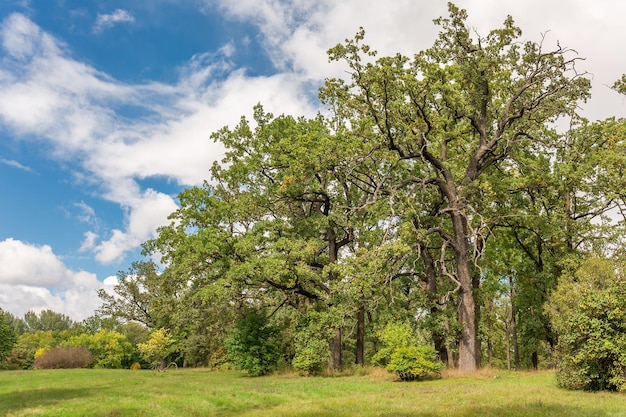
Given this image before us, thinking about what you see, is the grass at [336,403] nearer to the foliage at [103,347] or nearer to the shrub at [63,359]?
the shrub at [63,359]

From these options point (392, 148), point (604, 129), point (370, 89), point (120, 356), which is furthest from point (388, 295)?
point (120, 356)

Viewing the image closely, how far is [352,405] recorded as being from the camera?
38.8 ft

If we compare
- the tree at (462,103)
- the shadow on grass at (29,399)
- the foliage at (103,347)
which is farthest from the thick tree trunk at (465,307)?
the foliage at (103,347)

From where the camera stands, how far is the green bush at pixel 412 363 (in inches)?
758

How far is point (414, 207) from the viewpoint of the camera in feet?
86.8

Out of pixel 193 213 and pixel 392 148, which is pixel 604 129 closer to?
pixel 392 148

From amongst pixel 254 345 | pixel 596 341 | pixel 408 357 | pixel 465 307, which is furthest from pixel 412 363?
pixel 254 345

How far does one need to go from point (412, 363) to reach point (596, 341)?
8.01 meters

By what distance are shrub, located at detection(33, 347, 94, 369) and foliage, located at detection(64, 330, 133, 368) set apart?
11.4 ft

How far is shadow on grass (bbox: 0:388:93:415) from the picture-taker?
12891 millimetres

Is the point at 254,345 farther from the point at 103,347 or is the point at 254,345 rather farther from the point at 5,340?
the point at 5,340

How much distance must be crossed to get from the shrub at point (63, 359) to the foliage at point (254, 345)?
2220cm

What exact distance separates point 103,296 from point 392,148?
159ft

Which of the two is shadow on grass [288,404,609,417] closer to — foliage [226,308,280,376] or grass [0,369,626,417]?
grass [0,369,626,417]
